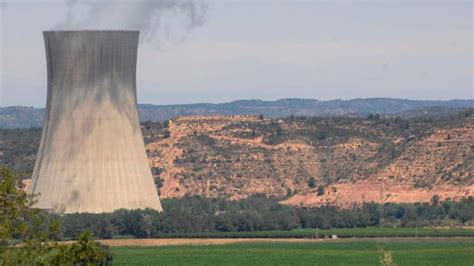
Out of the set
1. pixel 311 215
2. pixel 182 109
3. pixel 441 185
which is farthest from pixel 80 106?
pixel 182 109

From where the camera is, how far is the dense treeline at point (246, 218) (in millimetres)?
49938

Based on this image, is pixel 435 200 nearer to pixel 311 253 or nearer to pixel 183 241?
pixel 183 241

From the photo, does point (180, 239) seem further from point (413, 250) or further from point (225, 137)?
point (225, 137)

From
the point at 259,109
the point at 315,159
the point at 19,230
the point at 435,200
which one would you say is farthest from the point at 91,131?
the point at 259,109

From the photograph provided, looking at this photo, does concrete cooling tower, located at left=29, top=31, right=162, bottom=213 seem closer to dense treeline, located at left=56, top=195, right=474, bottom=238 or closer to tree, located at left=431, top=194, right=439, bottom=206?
dense treeline, located at left=56, top=195, right=474, bottom=238

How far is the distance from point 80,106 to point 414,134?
112ft

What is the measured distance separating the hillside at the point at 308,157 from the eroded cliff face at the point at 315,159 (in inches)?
1.9

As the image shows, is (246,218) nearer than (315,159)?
Yes

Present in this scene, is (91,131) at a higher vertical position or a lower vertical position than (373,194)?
higher

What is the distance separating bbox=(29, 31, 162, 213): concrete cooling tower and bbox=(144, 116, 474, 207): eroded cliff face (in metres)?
21.1

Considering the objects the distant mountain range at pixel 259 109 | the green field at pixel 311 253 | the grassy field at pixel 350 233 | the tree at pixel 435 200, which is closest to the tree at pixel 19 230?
the green field at pixel 311 253

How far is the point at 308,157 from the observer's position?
75.9 meters

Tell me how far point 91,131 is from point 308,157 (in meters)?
31.2

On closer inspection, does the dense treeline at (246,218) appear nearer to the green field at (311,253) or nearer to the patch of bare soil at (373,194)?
the patch of bare soil at (373,194)
